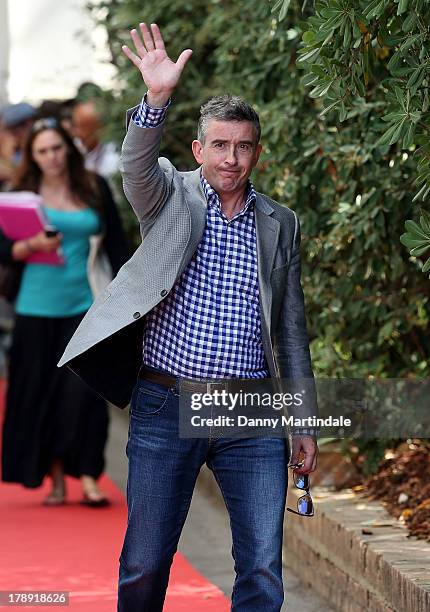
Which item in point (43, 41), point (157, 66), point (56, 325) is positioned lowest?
point (56, 325)

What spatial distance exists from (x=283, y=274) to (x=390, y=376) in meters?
2.22

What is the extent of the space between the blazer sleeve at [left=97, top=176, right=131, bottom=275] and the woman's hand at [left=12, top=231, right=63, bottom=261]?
306 mm

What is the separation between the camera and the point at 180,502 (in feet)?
15.5

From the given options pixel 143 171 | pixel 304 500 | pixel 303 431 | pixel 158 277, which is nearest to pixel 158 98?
pixel 143 171

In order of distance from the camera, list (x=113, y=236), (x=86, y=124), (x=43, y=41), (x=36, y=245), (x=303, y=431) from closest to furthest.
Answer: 1. (x=303, y=431)
2. (x=36, y=245)
3. (x=113, y=236)
4. (x=86, y=124)
5. (x=43, y=41)

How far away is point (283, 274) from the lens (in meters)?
4.78

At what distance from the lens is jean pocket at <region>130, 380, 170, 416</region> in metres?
4.68

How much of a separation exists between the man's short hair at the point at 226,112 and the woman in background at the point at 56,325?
12.1ft

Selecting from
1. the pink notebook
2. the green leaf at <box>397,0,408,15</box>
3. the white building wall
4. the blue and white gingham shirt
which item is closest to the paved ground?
the pink notebook

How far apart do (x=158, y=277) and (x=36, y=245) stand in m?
3.72

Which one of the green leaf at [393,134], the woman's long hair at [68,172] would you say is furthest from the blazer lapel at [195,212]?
the woman's long hair at [68,172]

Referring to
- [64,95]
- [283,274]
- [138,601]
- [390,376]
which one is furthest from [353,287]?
[64,95]

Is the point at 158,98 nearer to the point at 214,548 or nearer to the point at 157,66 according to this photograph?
the point at 157,66

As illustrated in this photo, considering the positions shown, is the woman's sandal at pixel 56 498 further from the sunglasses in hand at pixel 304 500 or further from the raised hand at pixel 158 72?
the raised hand at pixel 158 72
